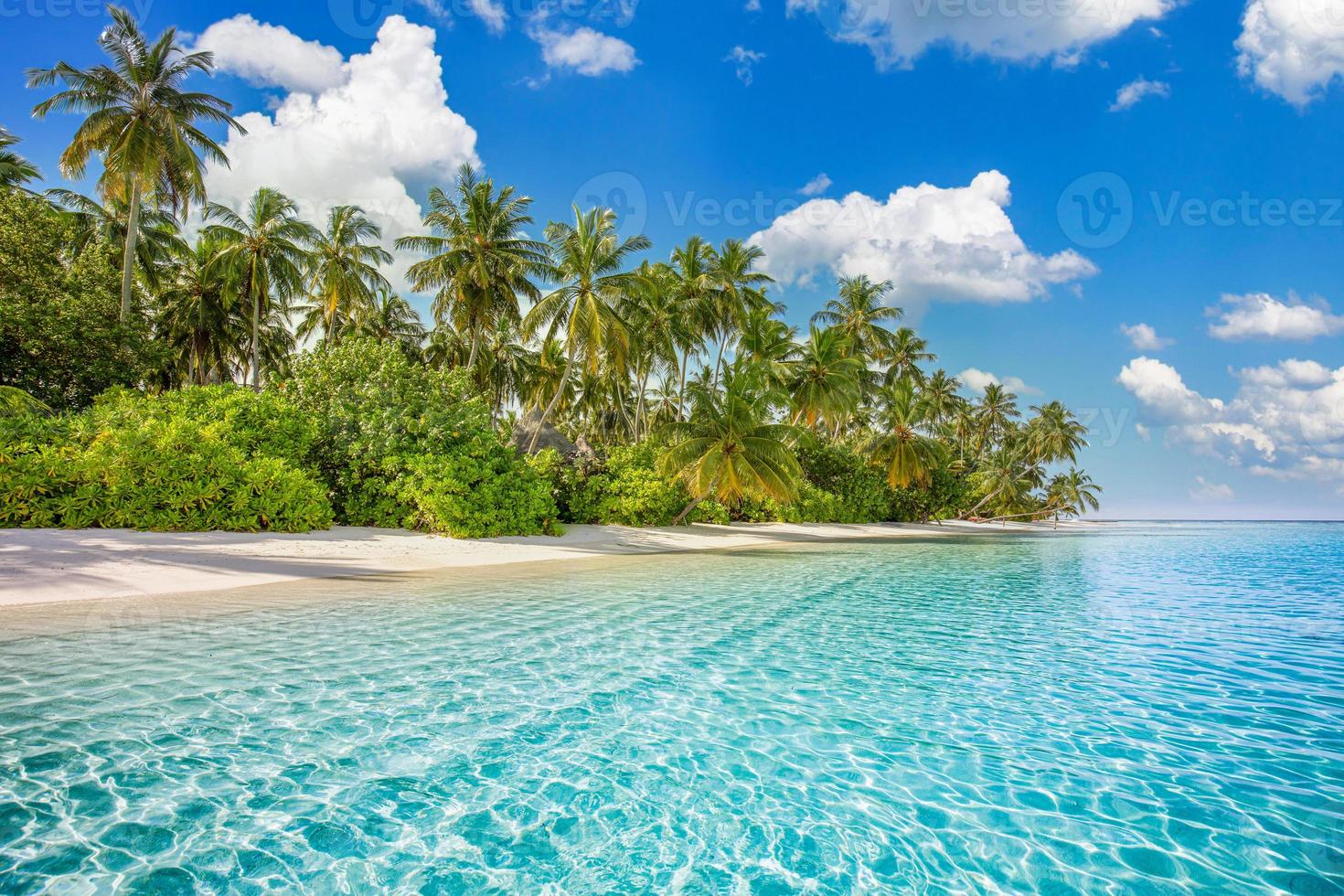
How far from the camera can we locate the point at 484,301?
28281 millimetres

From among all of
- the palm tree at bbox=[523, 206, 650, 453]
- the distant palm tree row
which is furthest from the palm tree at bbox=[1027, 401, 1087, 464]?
the palm tree at bbox=[523, 206, 650, 453]

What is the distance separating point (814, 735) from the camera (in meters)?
4.93

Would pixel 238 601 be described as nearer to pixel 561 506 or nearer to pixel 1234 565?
pixel 561 506

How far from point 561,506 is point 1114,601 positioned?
19.3 metres

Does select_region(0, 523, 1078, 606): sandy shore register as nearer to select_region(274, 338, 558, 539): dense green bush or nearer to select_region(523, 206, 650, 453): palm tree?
select_region(274, 338, 558, 539): dense green bush

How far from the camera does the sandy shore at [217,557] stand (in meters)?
10.0

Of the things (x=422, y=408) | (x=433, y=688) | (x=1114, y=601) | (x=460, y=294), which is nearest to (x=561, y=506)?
(x=422, y=408)


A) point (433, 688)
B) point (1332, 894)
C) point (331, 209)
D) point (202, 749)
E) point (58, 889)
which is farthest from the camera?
point (331, 209)

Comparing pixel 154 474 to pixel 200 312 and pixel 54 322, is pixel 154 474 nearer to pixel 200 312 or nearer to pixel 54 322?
pixel 54 322

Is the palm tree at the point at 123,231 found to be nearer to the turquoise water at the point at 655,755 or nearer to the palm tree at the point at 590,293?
the palm tree at the point at 590,293

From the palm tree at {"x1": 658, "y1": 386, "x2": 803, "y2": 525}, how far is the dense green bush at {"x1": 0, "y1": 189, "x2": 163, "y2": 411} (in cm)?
1921

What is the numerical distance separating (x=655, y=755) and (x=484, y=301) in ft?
87.0

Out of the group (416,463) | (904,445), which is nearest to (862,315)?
(904,445)

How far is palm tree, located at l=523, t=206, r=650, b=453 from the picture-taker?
85.3 ft
